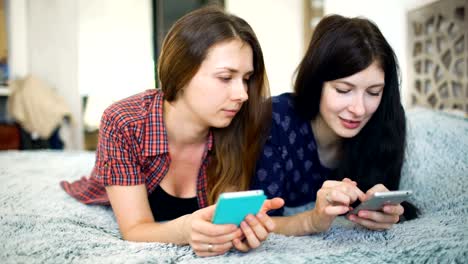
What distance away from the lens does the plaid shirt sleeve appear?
100cm

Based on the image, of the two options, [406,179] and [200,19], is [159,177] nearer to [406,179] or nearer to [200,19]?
[200,19]

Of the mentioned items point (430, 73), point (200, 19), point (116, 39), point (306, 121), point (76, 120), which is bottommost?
point (76, 120)

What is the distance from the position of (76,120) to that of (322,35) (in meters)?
3.55

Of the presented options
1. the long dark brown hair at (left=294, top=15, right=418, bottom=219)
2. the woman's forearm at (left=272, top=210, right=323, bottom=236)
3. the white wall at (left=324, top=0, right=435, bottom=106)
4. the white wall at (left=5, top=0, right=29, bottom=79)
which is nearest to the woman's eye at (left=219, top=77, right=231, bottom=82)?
the long dark brown hair at (left=294, top=15, right=418, bottom=219)

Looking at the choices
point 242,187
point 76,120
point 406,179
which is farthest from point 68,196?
point 76,120

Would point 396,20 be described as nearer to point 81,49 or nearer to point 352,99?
point 352,99

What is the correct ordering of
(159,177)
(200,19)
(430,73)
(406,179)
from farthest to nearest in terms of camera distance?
(430,73) < (406,179) < (159,177) < (200,19)

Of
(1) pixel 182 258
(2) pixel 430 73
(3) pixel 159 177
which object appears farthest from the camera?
(2) pixel 430 73

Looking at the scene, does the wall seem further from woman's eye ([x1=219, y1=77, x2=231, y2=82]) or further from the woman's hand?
the woman's hand

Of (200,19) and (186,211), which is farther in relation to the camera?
(186,211)

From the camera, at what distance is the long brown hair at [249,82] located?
3.30 ft

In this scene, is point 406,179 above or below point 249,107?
below

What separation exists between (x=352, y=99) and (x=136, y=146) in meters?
0.59

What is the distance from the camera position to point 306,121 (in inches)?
49.8
